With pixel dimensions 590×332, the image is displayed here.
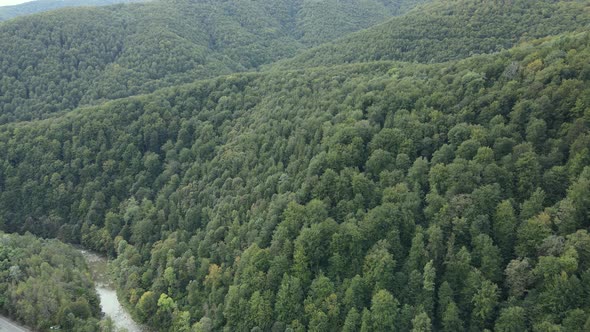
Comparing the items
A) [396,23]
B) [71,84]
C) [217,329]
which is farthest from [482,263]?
[71,84]

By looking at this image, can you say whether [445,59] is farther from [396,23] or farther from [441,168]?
[441,168]

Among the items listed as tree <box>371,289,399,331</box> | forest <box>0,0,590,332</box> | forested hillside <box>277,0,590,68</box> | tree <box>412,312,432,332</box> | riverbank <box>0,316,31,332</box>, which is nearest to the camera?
tree <box>412,312,432,332</box>

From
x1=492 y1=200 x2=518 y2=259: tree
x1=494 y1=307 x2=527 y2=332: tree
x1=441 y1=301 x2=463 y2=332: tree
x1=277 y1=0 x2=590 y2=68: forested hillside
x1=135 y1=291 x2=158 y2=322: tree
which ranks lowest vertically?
x1=135 y1=291 x2=158 y2=322: tree

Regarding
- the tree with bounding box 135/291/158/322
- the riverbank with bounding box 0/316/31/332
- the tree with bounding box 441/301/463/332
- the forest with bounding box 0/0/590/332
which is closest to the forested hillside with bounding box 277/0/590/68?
the forest with bounding box 0/0/590/332

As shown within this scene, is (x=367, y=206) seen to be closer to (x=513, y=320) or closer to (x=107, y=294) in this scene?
(x=513, y=320)

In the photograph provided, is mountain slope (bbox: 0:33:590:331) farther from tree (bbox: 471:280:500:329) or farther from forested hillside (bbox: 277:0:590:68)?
forested hillside (bbox: 277:0:590:68)

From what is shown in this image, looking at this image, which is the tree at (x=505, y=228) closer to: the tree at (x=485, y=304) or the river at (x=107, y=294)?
the tree at (x=485, y=304)

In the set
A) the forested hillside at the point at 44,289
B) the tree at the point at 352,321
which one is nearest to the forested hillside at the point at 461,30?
the tree at the point at 352,321

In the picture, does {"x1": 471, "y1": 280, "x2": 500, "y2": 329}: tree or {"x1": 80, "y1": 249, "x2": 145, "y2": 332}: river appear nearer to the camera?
{"x1": 471, "y1": 280, "x2": 500, "y2": 329}: tree
